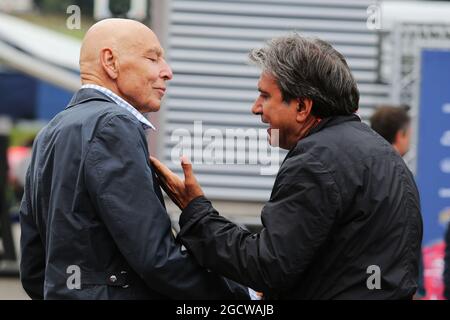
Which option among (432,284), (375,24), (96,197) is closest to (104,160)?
(96,197)

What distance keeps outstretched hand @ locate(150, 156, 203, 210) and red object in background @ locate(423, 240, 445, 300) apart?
3.04 meters

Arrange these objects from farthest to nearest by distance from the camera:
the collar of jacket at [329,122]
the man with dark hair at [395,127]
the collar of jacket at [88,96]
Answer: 1. the man with dark hair at [395,127]
2. the collar of jacket at [88,96]
3. the collar of jacket at [329,122]

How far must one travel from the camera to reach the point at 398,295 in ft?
9.45

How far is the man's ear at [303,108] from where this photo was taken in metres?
3.00

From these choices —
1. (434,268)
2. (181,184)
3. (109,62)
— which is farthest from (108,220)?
(434,268)

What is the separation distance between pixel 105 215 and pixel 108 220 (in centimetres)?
2

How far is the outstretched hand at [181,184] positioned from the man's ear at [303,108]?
384 mm

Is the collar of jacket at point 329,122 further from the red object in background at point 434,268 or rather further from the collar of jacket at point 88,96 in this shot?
the red object in background at point 434,268

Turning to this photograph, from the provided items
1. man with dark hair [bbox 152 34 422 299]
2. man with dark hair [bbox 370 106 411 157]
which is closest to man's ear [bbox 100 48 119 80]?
man with dark hair [bbox 152 34 422 299]

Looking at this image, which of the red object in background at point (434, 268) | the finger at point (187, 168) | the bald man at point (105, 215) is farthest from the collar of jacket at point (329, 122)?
the red object in background at point (434, 268)

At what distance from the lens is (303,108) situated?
9.87 feet

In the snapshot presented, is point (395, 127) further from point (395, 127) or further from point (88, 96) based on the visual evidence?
point (88, 96)

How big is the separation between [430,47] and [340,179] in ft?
12.2

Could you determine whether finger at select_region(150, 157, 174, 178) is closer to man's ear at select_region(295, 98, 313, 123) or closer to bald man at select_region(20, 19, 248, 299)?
bald man at select_region(20, 19, 248, 299)
